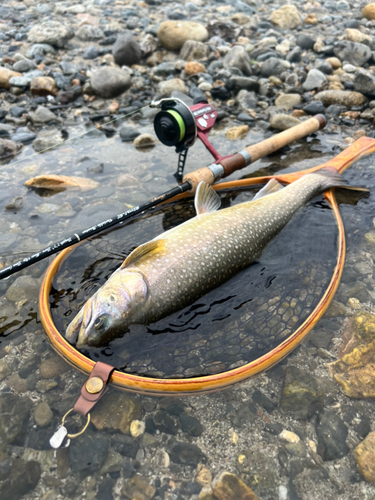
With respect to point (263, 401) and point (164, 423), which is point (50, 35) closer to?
point (164, 423)

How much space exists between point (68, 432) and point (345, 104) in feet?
24.7

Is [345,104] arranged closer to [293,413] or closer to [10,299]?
[293,413]

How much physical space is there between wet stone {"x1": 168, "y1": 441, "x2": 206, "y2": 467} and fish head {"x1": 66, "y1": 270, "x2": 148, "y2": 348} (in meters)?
0.96

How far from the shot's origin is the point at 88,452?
2645 millimetres

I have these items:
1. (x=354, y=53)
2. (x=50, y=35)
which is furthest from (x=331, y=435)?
(x=50, y=35)

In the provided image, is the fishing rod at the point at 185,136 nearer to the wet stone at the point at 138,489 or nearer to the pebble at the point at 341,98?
the wet stone at the point at 138,489

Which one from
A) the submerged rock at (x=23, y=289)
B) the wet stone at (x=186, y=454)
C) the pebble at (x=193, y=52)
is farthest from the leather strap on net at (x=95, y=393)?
the pebble at (x=193, y=52)

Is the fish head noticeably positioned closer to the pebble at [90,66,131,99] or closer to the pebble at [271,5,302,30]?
the pebble at [90,66,131,99]

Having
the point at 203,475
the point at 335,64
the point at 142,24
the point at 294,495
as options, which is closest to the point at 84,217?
the point at 203,475

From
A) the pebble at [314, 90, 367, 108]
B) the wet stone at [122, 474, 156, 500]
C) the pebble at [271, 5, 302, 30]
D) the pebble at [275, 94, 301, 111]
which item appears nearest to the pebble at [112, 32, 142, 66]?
the pebble at [275, 94, 301, 111]

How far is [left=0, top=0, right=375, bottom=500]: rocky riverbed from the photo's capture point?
2.58 metres

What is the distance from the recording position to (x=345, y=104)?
7410 mm

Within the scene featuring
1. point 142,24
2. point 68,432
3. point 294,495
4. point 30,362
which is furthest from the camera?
point 142,24

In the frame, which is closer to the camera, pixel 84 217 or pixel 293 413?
pixel 293 413
